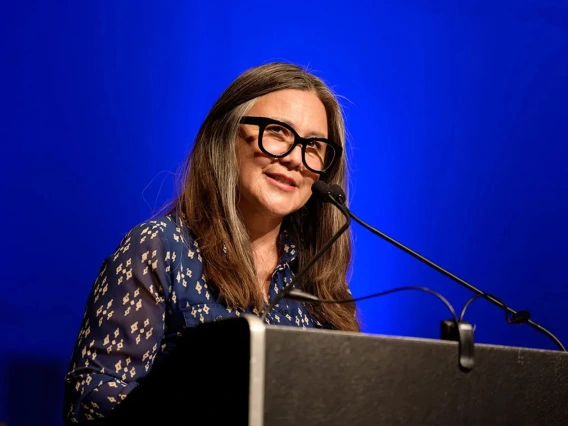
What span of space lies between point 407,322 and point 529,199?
51 cm

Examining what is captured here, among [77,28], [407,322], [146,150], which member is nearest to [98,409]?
[146,150]

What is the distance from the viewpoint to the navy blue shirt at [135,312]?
1236mm

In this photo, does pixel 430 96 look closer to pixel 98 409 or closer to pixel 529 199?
pixel 529 199

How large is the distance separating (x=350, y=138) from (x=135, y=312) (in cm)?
93

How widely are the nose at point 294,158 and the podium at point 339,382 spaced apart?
0.74m

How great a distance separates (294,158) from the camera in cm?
160

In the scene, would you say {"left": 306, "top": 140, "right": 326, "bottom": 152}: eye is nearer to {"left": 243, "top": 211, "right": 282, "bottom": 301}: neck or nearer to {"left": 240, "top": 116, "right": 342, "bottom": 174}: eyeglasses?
{"left": 240, "top": 116, "right": 342, "bottom": 174}: eyeglasses

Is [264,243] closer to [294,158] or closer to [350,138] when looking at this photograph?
[294,158]

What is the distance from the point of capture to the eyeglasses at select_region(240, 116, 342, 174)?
1.57 metres

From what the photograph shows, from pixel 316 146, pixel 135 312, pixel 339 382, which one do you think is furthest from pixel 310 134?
pixel 339 382

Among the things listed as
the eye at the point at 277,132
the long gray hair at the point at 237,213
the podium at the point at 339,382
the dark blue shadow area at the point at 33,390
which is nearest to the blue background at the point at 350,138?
the dark blue shadow area at the point at 33,390

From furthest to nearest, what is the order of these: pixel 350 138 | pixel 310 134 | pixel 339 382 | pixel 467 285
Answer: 1. pixel 350 138
2. pixel 310 134
3. pixel 467 285
4. pixel 339 382

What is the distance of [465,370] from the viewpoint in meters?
0.84

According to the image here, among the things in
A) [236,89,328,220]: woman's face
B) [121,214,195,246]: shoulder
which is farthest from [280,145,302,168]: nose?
[121,214,195,246]: shoulder
